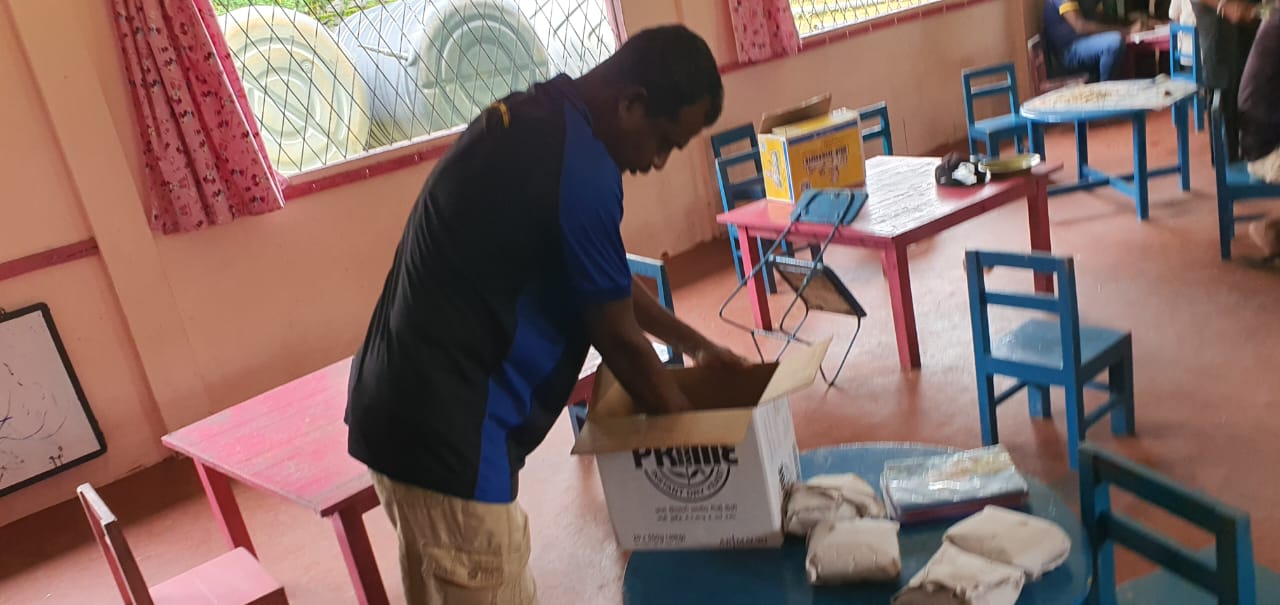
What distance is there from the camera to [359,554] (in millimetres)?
2129

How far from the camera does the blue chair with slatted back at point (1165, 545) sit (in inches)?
49.1

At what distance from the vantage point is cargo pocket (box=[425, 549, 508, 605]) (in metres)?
1.53

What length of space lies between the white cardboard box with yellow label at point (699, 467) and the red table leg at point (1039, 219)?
224cm

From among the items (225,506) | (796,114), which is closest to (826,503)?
(225,506)

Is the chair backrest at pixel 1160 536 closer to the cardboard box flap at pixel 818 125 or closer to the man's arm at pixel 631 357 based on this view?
the man's arm at pixel 631 357

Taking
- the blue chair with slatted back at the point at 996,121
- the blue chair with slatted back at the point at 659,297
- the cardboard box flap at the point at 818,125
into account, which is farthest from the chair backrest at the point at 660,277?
the blue chair with slatted back at the point at 996,121

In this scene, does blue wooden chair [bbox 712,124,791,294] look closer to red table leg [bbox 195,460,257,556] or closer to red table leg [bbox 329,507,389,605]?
red table leg [bbox 195,460,257,556]

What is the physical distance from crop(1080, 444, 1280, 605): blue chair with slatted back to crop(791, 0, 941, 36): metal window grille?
4859 mm

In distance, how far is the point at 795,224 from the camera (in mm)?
3535

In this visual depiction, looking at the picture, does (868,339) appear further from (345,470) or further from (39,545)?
(39,545)

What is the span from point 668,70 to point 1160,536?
3.21ft

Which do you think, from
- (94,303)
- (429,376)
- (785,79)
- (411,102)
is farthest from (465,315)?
(785,79)

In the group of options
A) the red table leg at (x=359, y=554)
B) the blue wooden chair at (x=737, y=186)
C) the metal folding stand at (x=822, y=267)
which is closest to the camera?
the red table leg at (x=359, y=554)

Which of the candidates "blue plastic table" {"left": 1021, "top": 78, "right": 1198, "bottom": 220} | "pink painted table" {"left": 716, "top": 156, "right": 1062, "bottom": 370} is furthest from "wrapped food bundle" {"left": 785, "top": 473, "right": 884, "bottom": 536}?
"blue plastic table" {"left": 1021, "top": 78, "right": 1198, "bottom": 220}
